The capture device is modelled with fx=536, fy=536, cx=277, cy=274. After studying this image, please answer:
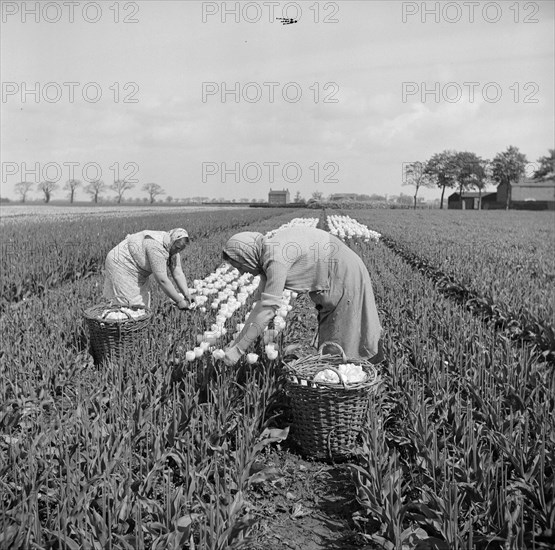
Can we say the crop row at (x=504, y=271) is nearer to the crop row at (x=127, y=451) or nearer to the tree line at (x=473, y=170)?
the crop row at (x=127, y=451)

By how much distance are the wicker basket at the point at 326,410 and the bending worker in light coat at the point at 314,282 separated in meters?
0.38

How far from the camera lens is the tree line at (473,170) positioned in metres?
68.1

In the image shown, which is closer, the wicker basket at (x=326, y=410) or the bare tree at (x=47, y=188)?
the wicker basket at (x=326, y=410)

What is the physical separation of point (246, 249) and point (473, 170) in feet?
246

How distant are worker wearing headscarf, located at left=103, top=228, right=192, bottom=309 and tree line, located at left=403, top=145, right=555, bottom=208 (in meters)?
63.6

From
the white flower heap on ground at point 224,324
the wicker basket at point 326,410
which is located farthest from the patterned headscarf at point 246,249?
the wicker basket at point 326,410

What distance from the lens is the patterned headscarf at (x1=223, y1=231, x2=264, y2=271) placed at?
9.98ft

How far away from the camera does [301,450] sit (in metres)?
3.19

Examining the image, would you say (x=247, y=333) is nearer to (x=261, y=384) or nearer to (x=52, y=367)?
(x=261, y=384)

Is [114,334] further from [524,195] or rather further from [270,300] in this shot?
[524,195]

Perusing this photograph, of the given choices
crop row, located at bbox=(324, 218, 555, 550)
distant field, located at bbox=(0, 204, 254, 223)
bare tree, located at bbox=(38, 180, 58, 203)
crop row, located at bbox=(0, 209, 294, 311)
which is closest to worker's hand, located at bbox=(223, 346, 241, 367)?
crop row, located at bbox=(324, 218, 555, 550)

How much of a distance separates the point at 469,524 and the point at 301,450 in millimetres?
1304

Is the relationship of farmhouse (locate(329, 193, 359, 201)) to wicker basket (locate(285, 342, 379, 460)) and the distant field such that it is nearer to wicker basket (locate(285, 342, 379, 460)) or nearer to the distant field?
the distant field

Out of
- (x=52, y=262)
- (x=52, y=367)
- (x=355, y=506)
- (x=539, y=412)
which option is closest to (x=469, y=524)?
(x=355, y=506)
